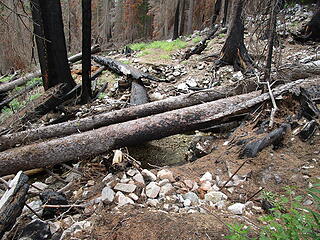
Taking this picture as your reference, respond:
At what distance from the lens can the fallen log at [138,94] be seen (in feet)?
19.0

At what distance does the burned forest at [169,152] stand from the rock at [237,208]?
2 centimetres

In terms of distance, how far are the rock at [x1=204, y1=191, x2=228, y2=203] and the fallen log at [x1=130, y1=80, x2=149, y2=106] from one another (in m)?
3.48

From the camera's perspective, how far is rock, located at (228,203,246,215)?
7.14ft

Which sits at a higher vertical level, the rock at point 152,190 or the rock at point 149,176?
the rock at point 152,190

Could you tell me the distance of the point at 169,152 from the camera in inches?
172

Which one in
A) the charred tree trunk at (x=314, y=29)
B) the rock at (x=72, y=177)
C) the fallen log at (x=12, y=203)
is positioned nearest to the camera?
the fallen log at (x=12, y=203)

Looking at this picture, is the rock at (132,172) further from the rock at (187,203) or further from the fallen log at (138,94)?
the fallen log at (138,94)

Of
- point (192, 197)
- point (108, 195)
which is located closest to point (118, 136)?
point (108, 195)

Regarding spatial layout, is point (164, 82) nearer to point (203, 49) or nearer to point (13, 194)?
point (203, 49)

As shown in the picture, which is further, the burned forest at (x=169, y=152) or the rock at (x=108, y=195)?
the rock at (x=108, y=195)

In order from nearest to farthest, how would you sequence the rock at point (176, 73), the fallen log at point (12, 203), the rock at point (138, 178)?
the fallen log at point (12, 203), the rock at point (138, 178), the rock at point (176, 73)

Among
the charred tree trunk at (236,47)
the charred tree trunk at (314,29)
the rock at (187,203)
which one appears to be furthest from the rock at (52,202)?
the charred tree trunk at (314,29)

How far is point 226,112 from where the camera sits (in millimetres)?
4035

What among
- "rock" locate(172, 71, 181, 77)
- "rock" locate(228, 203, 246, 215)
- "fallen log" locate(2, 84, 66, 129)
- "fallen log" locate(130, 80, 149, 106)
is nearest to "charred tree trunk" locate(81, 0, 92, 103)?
"fallen log" locate(2, 84, 66, 129)
